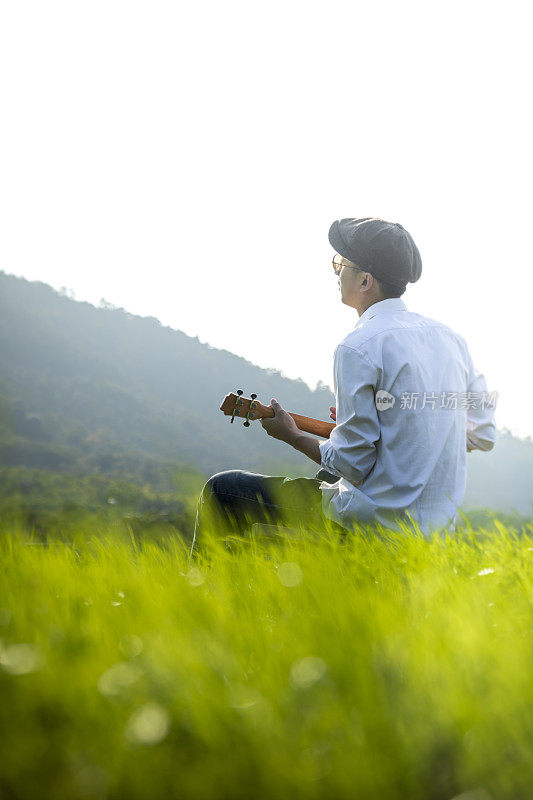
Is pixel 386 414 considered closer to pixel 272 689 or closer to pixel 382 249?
pixel 382 249

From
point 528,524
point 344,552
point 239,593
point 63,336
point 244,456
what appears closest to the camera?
point 239,593

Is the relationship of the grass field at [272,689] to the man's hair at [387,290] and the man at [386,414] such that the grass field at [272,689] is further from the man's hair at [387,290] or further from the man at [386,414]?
the man's hair at [387,290]

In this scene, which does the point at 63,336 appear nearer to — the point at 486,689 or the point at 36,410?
the point at 36,410

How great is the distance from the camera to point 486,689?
1.03 m

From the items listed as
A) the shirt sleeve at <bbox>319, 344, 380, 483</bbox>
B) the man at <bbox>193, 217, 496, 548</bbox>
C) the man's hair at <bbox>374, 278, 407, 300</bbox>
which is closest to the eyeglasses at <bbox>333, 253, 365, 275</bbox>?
the man at <bbox>193, 217, 496, 548</bbox>

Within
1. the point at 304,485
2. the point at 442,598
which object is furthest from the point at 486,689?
the point at 304,485

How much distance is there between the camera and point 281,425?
2723mm

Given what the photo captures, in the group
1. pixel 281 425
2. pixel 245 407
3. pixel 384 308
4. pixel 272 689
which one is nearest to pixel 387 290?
pixel 384 308

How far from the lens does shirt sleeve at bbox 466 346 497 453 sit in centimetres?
265

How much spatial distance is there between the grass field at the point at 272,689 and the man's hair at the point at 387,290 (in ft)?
4.26

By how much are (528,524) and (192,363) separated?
Result: 87.7 metres

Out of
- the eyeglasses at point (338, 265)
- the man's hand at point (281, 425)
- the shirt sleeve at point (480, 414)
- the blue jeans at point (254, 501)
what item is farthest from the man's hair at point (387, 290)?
the blue jeans at point (254, 501)

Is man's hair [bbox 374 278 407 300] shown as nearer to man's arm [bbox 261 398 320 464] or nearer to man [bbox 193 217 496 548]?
man [bbox 193 217 496 548]

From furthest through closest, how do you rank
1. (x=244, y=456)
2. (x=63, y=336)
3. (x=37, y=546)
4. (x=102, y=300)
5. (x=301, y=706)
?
(x=102, y=300), (x=63, y=336), (x=244, y=456), (x=37, y=546), (x=301, y=706)
